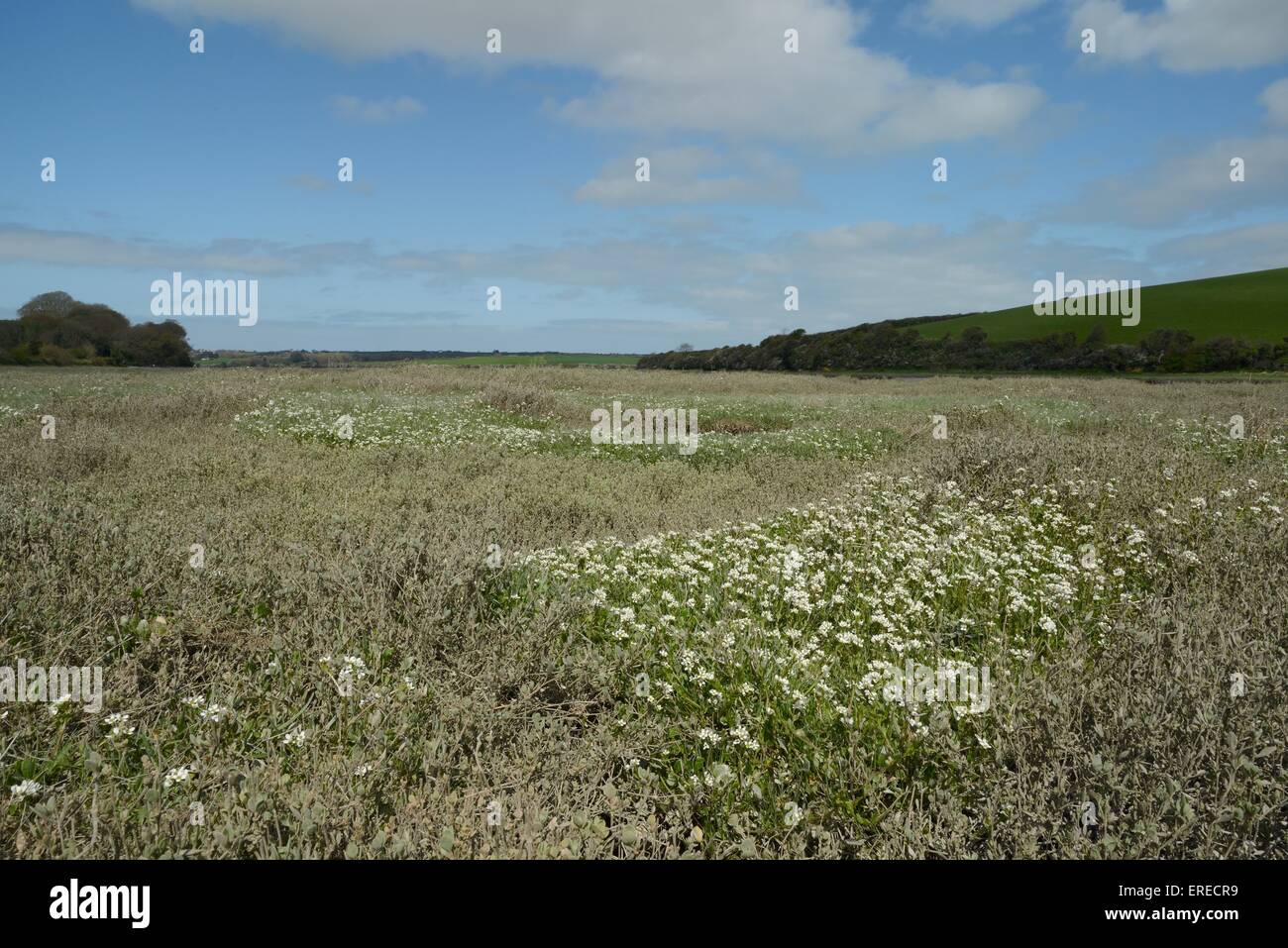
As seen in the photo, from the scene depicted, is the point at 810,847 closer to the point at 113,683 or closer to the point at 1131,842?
the point at 1131,842

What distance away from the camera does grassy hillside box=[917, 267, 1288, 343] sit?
62188 millimetres

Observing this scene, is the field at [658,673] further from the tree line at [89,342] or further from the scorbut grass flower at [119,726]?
the tree line at [89,342]

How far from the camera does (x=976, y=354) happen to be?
6406cm

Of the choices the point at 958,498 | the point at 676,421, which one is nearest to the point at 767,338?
the point at 676,421

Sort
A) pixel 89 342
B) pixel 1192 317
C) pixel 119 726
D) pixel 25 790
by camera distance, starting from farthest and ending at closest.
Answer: pixel 1192 317 < pixel 89 342 < pixel 119 726 < pixel 25 790

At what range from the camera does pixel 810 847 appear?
321 cm

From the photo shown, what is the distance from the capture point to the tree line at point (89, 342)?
49781mm

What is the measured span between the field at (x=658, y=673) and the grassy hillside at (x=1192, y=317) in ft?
227

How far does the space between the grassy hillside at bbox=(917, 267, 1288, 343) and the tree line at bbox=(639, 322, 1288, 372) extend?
12.8ft

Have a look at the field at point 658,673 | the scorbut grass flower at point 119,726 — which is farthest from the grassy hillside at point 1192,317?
the scorbut grass flower at point 119,726

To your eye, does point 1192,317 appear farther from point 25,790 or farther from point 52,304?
point 52,304

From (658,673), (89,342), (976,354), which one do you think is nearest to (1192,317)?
(976,354)

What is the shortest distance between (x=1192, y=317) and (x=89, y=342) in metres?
103

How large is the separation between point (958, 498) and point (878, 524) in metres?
1.86
